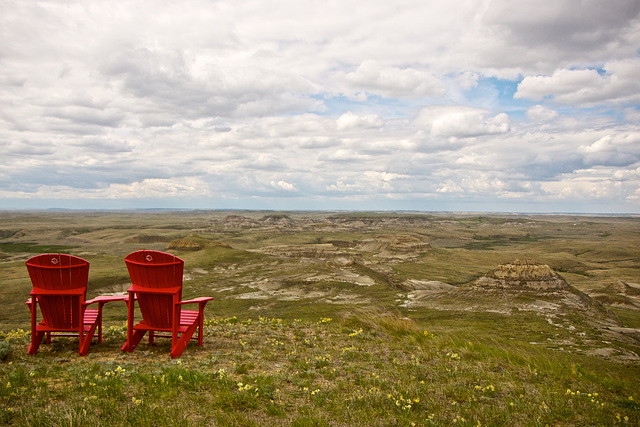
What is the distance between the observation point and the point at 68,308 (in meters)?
8.25

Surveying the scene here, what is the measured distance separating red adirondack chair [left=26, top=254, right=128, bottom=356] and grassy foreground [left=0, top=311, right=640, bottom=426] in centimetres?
49

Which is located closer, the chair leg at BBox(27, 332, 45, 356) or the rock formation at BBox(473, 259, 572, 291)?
the chair leg at BBox(27, 332, 45, 356)

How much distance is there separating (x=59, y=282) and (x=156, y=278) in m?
1.97

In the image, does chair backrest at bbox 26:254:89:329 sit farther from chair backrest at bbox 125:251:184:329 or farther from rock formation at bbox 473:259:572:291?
rock formation at bbox 473:259:572:291

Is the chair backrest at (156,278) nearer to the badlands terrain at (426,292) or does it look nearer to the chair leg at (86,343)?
the chair leg at (86,343)

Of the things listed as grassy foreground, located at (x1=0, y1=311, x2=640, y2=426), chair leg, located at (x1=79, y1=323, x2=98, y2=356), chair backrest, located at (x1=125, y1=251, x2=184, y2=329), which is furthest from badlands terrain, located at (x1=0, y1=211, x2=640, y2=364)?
chair leg, located at (x1=79, y1=323, x2=98, y2=356)

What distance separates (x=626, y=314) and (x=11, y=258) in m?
89.9

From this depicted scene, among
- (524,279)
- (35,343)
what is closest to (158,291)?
(35,343)

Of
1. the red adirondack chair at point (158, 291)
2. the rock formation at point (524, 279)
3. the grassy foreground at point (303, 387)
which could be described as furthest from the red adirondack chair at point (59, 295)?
the rock formation at point (524, 279)

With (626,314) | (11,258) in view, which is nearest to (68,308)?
(626,314)

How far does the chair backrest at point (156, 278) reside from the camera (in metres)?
8.02

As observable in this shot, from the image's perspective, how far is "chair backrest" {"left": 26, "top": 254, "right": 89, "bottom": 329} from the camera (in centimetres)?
798

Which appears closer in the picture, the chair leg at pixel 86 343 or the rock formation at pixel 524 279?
the chair leg at pixel 86 343

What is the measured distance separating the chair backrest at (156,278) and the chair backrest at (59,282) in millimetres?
1061
